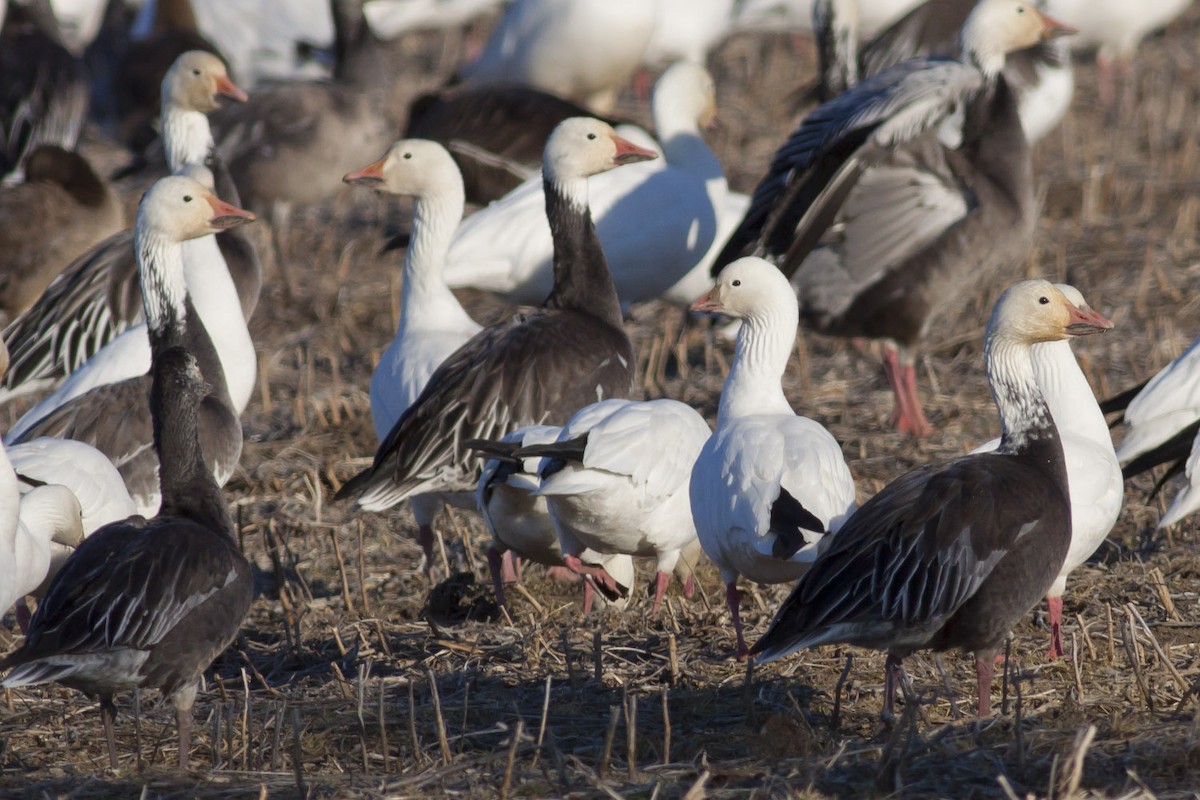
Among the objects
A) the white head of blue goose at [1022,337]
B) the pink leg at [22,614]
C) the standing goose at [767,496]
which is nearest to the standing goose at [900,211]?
the standing goose at [767,496]

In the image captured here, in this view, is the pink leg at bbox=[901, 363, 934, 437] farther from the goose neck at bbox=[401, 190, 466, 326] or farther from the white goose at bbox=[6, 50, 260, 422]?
the white goose at bbox=[6, 50, 260, 422]

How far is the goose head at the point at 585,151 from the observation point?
21.7ft

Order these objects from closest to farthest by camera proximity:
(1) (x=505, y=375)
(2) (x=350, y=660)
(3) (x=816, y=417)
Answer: (2) (x=350, y=660) < (1) (x=505, y=375) < (3) (x=816, y=417)

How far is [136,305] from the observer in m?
7.40

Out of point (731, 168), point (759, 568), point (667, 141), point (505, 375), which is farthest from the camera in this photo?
point (731, 168)

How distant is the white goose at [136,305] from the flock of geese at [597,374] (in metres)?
0.02

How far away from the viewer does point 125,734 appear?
14.3 ft

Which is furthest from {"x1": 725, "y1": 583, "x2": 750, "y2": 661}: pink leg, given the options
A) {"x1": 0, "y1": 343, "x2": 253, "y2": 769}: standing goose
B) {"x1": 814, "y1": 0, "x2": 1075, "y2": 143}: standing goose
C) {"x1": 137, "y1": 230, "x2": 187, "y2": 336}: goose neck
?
{"x1": 814, "y1": 0, "x2": 1075, "y2": 143}: standing goose

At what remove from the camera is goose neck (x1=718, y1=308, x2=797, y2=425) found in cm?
528

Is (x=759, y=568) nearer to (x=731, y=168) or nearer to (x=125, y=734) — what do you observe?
(x=125, y=734)

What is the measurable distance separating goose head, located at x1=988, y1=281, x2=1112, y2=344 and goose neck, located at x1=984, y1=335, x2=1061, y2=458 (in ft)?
0.08

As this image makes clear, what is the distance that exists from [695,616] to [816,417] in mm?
2567

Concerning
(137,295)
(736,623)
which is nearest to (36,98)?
(137,295)

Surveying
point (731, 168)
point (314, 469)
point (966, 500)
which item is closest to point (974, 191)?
point (314, 469)
